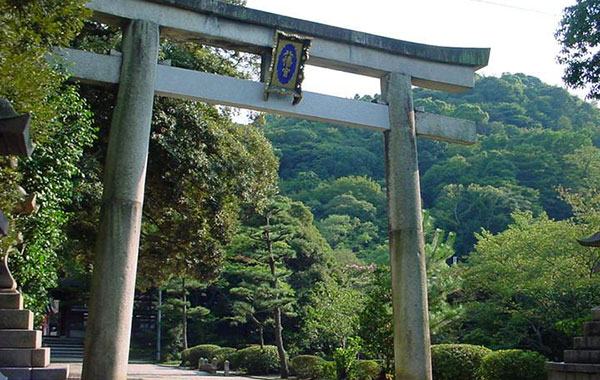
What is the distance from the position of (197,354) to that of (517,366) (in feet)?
55.3

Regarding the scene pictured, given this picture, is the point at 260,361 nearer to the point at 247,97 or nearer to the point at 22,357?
the point at 247,97

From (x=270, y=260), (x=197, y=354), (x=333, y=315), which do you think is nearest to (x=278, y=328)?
(x=333, y=315)

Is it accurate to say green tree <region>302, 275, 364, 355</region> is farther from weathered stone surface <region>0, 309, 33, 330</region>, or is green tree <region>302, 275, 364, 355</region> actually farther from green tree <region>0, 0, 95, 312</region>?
weathered stone surface <region>0, 309, 33, 330</region>

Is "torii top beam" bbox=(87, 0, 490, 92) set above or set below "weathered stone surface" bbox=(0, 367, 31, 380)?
above

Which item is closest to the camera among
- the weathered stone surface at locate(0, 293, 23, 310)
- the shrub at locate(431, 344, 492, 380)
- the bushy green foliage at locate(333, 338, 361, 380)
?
the weathered stone surface at locate(0, 293, 23, 310)

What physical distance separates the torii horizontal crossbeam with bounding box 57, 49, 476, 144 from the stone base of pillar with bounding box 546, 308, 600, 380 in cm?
349

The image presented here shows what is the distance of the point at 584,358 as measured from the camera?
9.13 m

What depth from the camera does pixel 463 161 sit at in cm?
4906

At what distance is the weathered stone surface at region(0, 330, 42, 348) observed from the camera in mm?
6273

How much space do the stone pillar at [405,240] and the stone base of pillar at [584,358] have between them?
2424 millimetres

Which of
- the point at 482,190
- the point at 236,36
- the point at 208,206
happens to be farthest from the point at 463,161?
the point at 236,36

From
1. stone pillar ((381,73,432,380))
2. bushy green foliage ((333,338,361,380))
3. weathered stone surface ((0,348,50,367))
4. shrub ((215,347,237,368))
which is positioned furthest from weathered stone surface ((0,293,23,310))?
shrub ((215,347,237,368))

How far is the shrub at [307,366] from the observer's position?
782 inches

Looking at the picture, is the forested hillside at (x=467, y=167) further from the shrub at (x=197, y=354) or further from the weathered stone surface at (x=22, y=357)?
the weathered stone surface at (x=22, y=357)
